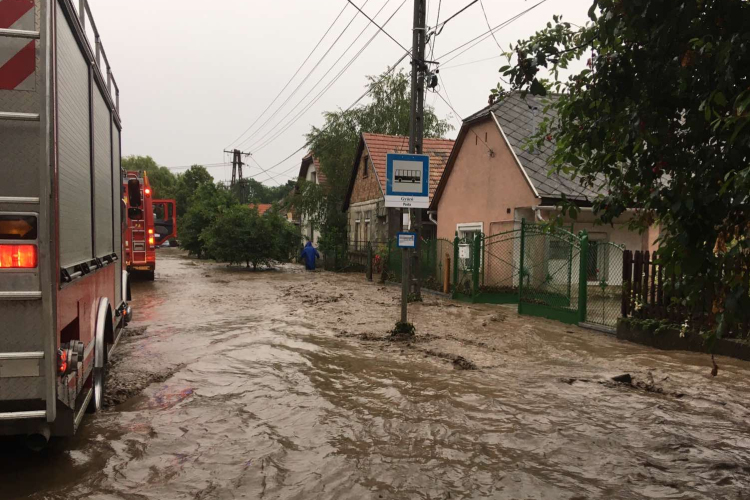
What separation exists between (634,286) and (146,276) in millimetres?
15973

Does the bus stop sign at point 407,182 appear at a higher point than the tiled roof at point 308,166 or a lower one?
lower

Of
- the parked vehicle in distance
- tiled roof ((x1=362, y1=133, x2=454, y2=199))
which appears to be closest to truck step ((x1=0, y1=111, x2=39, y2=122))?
the parked vehicle in distance

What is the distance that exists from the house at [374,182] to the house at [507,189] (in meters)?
4.72

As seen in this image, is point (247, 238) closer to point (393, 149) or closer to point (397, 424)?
point (393, 149)

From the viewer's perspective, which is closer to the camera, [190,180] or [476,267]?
[476,267]

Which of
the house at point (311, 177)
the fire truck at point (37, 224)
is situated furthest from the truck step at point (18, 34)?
the house at point (311, 177)

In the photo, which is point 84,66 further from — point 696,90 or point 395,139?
point 395,139

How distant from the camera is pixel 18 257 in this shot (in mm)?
2998

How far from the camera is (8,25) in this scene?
2.95 metres

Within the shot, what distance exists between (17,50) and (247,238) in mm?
23697

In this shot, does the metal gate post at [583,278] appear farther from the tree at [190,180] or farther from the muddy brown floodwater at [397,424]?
the tree at [190,180]

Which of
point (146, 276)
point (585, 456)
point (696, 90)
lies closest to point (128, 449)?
point (585, 456)

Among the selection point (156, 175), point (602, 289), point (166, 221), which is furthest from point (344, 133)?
point (156, 175)

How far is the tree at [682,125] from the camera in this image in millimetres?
2719
